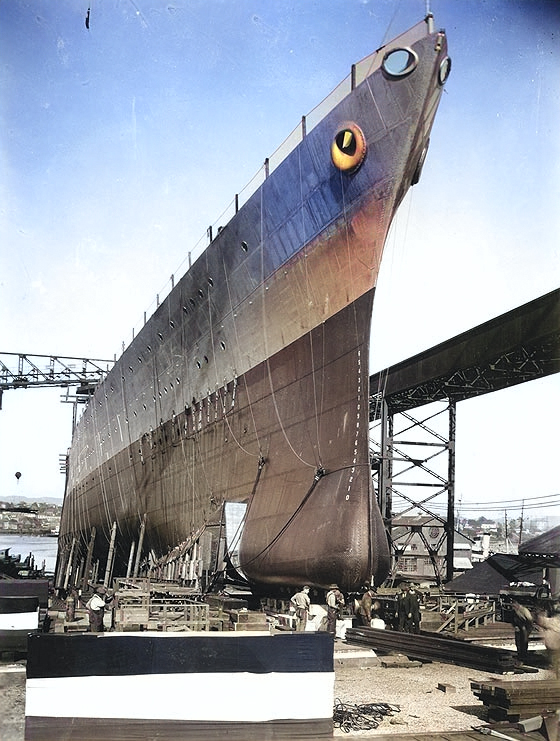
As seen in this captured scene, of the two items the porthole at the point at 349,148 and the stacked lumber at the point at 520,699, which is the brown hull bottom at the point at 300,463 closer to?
the porthole at the point at 349,148

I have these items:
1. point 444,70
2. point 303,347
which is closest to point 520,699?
point 303,347

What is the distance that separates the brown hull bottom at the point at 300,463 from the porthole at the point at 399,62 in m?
2.83

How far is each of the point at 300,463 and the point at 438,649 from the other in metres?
3.02

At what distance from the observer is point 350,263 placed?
10227mm

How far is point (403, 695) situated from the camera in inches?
300

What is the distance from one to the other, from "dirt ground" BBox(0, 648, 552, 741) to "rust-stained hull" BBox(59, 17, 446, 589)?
1.13 m

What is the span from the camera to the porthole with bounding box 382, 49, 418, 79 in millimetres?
9219

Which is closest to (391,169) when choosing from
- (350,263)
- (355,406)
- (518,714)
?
(350,263)

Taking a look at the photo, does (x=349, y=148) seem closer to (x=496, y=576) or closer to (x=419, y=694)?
(x=419, y=694)

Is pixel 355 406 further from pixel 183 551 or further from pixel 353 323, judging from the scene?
pixel 183 551

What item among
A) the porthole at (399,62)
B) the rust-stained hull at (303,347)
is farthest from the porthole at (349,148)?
the porthole at (399,62)

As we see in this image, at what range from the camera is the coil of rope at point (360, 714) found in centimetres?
627

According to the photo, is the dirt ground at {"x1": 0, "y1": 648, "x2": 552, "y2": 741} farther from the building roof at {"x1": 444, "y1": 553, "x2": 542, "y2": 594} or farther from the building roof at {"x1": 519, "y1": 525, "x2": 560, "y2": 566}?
the building roof at {"x1": 444, "y1": 553, "x2": 542, "y2": 594}

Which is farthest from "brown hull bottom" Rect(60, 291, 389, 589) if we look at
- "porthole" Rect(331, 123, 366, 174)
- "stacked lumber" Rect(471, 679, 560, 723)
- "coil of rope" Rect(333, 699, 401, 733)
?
A: "stacked lumber" Rect(471, 679, 560, 723)
